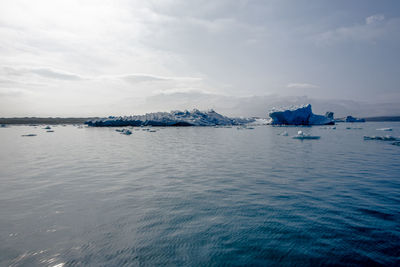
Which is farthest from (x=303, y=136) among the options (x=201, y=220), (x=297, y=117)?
(x=297, y=117)

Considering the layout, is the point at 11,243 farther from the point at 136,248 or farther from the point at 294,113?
the point at 294,113

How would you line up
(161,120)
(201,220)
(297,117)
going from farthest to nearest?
(161,120), (297,117), (201,220)

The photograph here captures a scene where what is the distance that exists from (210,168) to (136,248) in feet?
18.6

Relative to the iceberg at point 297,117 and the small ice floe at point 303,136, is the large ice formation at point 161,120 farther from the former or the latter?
the small ice floe at point 303,136

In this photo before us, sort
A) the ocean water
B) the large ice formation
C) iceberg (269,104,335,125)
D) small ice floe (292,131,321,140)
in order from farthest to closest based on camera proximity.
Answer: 1. the large ice formation
2. iceberg (269,104,335,125)
3. small ice floe (292,131,321,140)
4. the ocean water

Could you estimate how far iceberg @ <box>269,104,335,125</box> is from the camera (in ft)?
167

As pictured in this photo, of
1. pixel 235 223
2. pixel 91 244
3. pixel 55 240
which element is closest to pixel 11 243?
pixel 55 240

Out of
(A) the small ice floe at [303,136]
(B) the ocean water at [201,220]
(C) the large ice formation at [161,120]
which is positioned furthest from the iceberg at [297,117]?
(B) the ocean water at [201,220]

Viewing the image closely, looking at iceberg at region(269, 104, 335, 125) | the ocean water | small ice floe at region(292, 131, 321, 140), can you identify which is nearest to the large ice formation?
iceberg at region(269, 104, 335, 125)

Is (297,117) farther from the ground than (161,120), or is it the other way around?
(297,117)

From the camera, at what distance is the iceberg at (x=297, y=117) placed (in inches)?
2010

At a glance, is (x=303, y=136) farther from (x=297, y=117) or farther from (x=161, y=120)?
(x=161, y=120)

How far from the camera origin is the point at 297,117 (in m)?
53.6

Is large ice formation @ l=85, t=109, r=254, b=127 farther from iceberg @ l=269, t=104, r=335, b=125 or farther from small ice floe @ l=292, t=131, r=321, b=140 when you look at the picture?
small ice floe @ l=292, t=131, r=321, b=140
